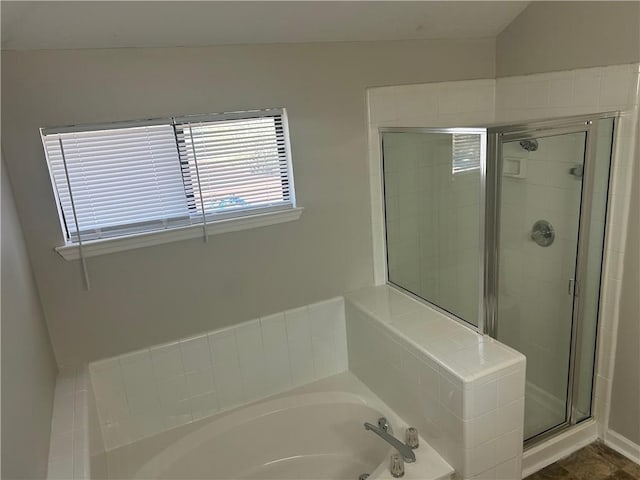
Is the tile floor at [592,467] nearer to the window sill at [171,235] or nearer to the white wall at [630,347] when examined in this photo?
the white wall at [630,347]

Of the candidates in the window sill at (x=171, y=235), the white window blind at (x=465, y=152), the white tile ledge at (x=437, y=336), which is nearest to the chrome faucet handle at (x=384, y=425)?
the white tile ledge at (x=437, y=336)

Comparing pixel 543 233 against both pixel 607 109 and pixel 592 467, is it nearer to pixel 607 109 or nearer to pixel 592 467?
pixel 607 109

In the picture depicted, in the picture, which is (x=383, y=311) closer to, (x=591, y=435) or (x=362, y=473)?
(x=362, y=473)

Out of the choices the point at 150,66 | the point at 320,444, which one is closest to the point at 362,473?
the point at 320,444

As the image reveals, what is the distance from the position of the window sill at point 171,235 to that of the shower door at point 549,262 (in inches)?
37.9

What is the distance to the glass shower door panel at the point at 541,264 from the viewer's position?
2.11 meters

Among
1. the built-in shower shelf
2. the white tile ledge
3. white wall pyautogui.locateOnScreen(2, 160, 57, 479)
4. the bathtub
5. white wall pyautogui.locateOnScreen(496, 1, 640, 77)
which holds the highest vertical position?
white wall pyautogui.locateOnScreen(496, 1, 640, 77)

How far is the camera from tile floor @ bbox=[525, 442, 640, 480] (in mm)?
2170

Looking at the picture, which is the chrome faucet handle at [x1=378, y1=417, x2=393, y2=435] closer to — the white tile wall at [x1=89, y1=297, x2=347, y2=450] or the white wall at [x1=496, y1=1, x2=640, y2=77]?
the white tile wall at [x1=89, y1=297, x2=347, y2=450]

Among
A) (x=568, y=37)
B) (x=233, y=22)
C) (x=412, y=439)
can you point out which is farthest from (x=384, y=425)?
(x=568, y=37)

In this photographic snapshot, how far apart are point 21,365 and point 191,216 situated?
0.95 m

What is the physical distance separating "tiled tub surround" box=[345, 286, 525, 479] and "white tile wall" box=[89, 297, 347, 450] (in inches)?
14.0

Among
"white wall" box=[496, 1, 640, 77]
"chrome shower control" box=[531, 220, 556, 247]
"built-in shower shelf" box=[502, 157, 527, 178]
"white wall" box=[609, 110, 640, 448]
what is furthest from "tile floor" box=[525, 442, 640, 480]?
"white wall" box=[496, 1, 640, 77]

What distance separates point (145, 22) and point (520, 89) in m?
1.81
